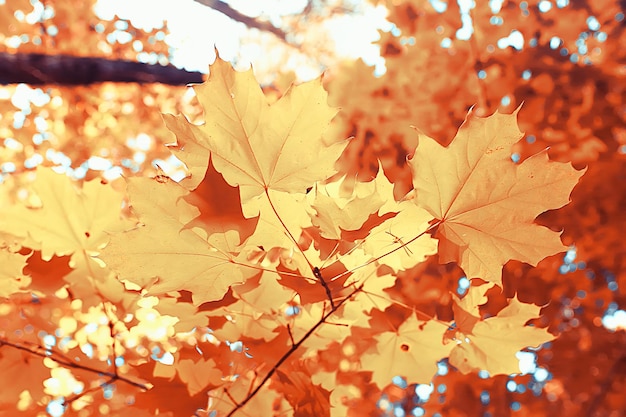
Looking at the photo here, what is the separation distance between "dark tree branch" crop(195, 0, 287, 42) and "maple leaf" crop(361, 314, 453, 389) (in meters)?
3.61

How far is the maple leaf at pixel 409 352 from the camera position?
894mm

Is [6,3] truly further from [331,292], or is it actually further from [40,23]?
[331,292]

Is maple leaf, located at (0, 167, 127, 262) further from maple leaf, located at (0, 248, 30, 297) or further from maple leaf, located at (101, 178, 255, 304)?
maple leaf, located at (101, 178, 255, 304)

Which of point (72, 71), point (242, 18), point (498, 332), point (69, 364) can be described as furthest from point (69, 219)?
point (242, 18)

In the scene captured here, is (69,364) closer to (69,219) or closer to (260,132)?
(69,219)

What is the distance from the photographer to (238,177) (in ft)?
2.15

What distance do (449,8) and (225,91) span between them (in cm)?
210

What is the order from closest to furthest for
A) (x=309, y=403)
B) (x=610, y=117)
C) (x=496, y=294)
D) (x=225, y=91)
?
(x=225, y=91), (x=309, y=403), (x=496, y=294), (x=610, y=117)

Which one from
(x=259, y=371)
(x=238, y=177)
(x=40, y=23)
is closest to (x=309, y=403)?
(x=259, y=371)

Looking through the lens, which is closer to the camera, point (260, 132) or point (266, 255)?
point (260, 132)

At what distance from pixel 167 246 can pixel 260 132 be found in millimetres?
195

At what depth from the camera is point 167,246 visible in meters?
0.65

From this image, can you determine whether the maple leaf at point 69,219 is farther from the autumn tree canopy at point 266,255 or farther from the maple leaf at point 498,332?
the maple leaf at point 498,332

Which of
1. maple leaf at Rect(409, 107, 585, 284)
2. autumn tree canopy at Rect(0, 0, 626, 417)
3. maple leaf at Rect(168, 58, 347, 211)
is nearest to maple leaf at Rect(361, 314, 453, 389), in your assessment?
autumn tree canopy at Rect(0, 0, 626, 417)
